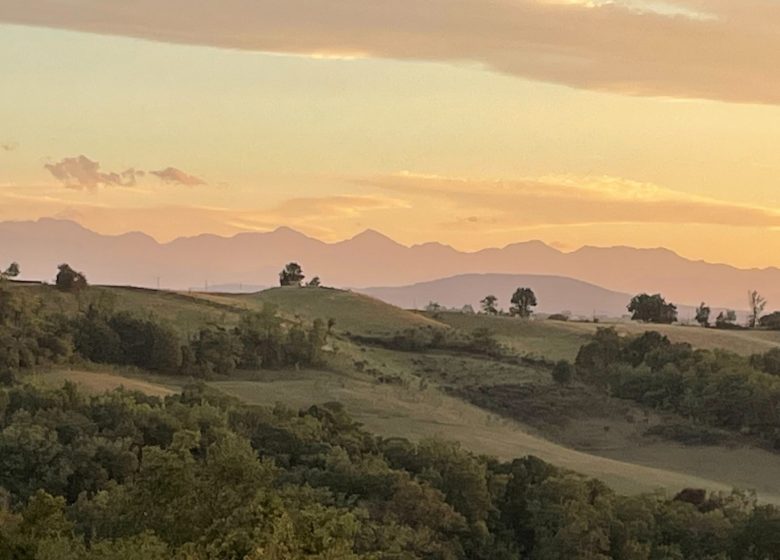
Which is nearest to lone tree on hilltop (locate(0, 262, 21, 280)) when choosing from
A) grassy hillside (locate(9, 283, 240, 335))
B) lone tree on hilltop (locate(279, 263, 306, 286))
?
grassy hillside (locate(9, 283, 240, 335))

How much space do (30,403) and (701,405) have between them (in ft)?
127

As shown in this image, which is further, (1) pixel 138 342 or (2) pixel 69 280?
(2) pixel 69 280

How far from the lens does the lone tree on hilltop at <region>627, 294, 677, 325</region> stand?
15038 cm

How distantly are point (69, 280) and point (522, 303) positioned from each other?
203ft

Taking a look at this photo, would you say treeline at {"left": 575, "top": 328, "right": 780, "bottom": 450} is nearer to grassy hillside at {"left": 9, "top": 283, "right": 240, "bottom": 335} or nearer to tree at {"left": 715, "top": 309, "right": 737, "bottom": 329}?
grassy hillside at {"left": 9, "top": 283, "right": 240, "bottom": 335}

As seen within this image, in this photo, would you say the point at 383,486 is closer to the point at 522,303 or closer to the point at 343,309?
the point at 343,309

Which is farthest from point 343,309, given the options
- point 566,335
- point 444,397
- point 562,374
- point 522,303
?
point 444,397

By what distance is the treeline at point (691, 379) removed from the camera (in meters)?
82.1

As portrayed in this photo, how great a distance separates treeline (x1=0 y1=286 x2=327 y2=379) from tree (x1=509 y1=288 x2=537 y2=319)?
57.1m

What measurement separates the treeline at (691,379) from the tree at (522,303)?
141 feet

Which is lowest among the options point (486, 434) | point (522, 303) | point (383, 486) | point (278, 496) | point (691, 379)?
point (383, 486)

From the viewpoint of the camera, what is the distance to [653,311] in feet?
493

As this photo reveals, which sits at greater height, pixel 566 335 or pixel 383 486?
pixel 566 335

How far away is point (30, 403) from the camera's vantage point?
5859cm
